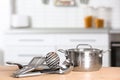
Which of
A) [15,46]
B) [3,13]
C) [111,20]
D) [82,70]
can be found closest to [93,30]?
[111,20]

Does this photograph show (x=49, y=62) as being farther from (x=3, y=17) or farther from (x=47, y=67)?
(x=3, y=17)

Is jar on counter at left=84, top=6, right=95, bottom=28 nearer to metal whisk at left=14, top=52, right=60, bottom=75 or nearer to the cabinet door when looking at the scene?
the cabinet door

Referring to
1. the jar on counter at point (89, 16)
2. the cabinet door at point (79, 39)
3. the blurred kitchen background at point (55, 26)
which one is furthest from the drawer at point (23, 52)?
the jar on counter at point (89, 16)

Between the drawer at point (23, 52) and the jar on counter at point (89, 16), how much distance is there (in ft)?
2.29

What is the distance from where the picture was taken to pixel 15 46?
3559 mm

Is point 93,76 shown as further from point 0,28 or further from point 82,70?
point 0,28

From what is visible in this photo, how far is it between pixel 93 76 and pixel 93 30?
2103 mm

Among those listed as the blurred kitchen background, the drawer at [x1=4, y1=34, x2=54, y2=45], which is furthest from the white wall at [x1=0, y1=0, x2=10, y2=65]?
the drawer at [x1=4, y1=34, x2=54, y2=45]

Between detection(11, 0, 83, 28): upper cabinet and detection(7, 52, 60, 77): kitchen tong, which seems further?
detection(11, 0, 83, 28): upper cabinet

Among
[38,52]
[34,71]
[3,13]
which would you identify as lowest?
[38,52]

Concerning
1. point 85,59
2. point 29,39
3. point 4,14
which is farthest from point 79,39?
point 85,59

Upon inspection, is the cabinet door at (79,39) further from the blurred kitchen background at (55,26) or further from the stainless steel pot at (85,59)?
the stainless steel pot at (85,59)

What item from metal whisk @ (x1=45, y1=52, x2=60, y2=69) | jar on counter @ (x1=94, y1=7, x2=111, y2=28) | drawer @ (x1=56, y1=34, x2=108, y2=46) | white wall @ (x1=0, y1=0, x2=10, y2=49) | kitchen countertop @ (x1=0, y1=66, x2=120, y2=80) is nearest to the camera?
kitchen countertop @ (x1=0, y1=66, x2=120, y2=80)

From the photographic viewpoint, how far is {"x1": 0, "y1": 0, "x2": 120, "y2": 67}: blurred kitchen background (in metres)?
3.53
